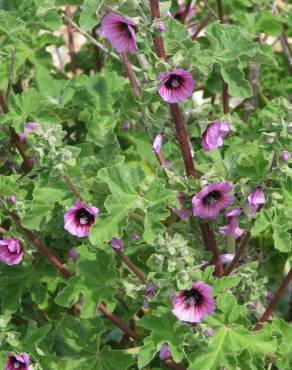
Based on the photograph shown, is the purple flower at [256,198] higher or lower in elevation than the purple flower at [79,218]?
higher

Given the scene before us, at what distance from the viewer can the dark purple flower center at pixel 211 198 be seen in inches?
87.5

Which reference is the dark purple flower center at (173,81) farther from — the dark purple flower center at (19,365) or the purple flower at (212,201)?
the dark purple flower center at (19,365)

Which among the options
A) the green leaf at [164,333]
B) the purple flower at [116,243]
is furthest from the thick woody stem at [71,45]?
the green leaf at [164,333]

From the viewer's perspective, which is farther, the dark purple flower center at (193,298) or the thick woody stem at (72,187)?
the thick woody stem at (72,187)

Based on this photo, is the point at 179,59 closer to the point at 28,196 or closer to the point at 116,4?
the point at 116,4

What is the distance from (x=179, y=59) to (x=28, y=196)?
81cm

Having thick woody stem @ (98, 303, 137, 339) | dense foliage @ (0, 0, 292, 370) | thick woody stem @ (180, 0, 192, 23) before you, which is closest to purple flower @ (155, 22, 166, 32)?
dense foliage @ (0, 0, 292, 370)

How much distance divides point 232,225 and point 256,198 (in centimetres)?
17

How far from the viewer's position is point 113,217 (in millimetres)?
2129

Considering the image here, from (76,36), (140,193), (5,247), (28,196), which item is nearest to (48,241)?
(28,196)

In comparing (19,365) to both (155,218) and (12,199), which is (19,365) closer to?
(12,199)

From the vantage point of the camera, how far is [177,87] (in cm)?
206

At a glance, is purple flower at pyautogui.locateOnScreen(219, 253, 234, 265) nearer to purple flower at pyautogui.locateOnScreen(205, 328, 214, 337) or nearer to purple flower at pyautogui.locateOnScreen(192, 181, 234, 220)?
purple flower at pyautogui.locateOnScreen(192, 181, 234, 220)

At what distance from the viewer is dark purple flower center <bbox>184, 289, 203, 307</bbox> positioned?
206 cm
